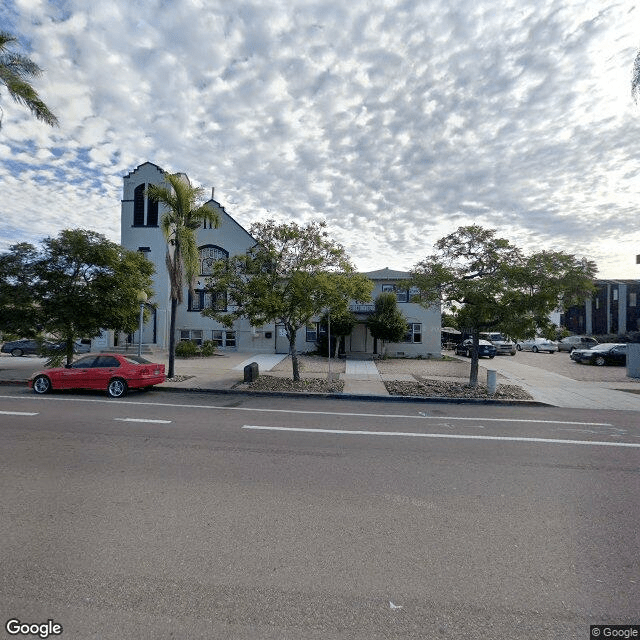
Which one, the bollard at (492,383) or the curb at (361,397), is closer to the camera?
the curb at (361,397)

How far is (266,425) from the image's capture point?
8469mm

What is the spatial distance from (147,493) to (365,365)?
58.7 feet

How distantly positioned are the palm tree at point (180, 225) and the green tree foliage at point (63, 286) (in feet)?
6.89

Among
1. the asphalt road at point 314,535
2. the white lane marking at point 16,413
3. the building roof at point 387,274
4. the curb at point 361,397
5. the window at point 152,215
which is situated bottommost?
the curb at point 361,397

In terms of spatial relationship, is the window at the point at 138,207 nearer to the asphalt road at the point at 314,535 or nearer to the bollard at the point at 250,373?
the bollard at the point at 250,373

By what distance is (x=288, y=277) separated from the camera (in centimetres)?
1411

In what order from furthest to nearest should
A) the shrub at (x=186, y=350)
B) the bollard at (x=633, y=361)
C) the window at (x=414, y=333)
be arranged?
1. the window at (x=414, y=333)
2. the shrub at (x=186, y=350)
3. the bollard at (x=633, y=361)

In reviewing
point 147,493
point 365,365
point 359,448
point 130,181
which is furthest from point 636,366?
point 130,181

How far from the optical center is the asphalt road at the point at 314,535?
2682mm

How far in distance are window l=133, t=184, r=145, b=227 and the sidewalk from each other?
37.1 ft

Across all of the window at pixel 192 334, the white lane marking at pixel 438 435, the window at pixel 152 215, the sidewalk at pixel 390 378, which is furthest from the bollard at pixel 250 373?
the window at pixel 152 215

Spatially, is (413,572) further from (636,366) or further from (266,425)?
(636,366)

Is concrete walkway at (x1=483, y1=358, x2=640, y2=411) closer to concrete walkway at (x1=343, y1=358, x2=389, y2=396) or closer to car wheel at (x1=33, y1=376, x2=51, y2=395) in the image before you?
concrete walkway at (x1=343, y1=358, x2=389, y2=396)

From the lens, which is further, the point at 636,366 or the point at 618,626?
the point at 636,366
